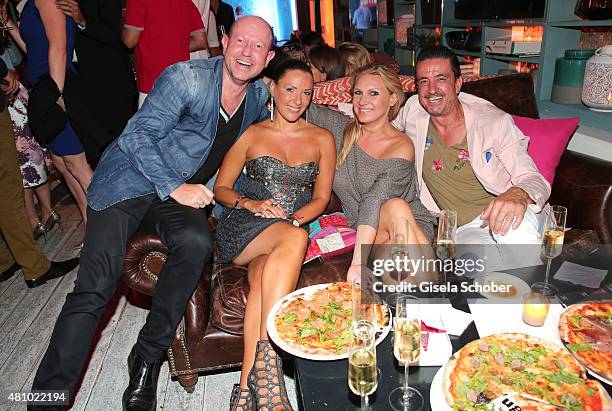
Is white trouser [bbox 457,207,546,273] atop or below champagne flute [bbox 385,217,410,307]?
below

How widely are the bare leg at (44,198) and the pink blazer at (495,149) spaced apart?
2.90 metres

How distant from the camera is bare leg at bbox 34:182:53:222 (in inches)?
142

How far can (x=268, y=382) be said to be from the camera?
1.39 meters

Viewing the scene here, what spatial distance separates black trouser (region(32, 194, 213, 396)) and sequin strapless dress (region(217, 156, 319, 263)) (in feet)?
0.60

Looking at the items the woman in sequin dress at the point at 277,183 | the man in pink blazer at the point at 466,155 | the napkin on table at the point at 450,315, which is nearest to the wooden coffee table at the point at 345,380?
the napkin on table at the point at 450,315

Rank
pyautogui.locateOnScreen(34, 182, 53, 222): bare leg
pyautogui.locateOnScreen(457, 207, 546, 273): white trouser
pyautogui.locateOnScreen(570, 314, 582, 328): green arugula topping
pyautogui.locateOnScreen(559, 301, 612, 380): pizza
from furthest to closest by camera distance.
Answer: pyautogui.locateOnScreen(34, 182, 53, 222): bare leg < pyautogui.locateOnScreen(457, 207, 546, 273): white trouser < pyautogui.locateOnScreen(570, 314, 582, 328): green arugula topping < pyautogui.locateOnScreen(559, 301, 612, 380): pizza

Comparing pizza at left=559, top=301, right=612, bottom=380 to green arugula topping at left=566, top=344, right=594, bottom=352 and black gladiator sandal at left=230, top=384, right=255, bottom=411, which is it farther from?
black gladiator sandal at left=230, top=384, right=255, bottom=411

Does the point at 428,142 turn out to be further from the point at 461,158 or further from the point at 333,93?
the point at 333,93

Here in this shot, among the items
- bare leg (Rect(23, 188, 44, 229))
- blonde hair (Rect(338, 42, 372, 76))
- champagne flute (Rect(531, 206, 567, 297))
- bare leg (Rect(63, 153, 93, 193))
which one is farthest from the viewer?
bare leg (Rect(23, 188, 44, 229))

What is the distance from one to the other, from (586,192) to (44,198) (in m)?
3.65

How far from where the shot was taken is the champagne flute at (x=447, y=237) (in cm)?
146

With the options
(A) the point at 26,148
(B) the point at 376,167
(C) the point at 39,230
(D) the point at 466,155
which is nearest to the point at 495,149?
(D) the point at 466,155

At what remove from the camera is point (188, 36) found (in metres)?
3.24

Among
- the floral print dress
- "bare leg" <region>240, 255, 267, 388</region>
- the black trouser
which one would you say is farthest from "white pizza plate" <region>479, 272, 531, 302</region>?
the floral print dress
